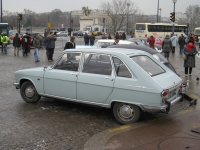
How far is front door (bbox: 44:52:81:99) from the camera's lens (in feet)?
23.7

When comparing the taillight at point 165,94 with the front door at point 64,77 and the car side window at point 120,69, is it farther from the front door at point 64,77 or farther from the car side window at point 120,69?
the front door at point 64,77

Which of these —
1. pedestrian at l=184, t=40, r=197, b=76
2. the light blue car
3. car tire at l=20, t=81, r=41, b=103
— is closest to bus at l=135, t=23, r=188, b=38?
pedestrian at l=184, t=40, r=197, b=76

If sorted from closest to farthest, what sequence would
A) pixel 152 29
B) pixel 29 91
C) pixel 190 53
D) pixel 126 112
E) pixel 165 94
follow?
pixel 165 94
pixel 126 112
pixel 29 91
pixel 190 53
pixel 152 29

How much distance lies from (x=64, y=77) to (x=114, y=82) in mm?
1355

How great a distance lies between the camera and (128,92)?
21.0 feet

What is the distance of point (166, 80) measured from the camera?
669cm

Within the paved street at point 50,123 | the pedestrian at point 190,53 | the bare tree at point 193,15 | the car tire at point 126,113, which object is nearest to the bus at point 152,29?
the pedestrian at point 190,53

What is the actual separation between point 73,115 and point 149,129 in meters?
1.96

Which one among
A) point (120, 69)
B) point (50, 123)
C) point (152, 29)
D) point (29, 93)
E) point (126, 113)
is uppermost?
point (152, 29)

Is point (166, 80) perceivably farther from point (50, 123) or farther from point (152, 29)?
point (152, 29)

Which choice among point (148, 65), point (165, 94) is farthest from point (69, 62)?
point (165, 94)

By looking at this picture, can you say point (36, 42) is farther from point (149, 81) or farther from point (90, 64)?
point (149, 81)

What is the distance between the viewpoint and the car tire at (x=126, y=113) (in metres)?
6.46

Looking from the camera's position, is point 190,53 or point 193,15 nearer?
point 190,53
